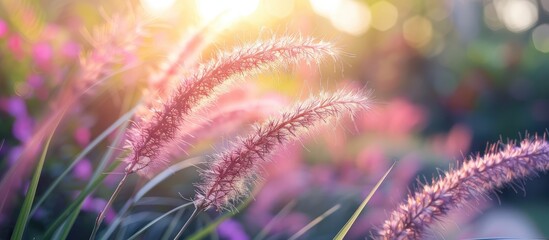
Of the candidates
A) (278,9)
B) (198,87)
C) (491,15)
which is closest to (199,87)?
(198,87)

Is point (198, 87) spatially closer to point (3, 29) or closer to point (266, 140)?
point (266, 140)

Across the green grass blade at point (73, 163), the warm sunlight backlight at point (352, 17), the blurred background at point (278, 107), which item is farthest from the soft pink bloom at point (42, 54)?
the warm sunlight backlight at point (352, 17)

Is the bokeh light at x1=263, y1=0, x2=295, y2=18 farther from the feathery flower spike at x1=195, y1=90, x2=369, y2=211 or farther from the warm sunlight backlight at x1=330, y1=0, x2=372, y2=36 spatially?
the feathery flower spike at x1=195, y1=90, x2=369, y2=211

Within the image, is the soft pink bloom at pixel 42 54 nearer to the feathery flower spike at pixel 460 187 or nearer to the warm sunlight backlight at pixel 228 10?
the warm sunlight backlight at pixel 228 10

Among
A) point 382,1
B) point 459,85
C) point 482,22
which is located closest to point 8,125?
point 459,85

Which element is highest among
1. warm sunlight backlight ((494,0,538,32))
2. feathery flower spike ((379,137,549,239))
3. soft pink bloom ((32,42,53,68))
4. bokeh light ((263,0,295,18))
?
warm sunlight backlight ((494,0,538,32))

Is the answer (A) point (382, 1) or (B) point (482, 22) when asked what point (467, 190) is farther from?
(B) point (482, 22)

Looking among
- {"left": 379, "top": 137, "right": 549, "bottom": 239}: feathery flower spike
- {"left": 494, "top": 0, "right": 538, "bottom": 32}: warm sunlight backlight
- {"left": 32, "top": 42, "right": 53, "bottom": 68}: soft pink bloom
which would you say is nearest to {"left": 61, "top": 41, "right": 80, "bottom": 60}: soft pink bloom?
{"left": 32, "top": 42, "right": 53, "bottom": 68}: soft pink bloom
